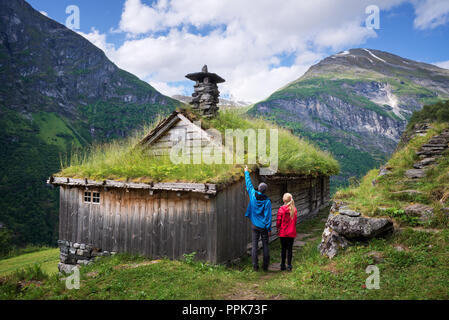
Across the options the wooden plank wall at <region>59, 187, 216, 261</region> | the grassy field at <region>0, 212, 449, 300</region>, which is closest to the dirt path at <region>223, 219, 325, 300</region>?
the grassy field at <region>0, 212, 449, 300</region>

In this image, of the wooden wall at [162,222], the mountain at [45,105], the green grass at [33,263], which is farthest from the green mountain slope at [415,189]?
the mountain at [45,105]

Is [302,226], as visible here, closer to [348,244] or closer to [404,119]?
[348,244]

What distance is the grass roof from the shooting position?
26.1ft

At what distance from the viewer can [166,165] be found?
28.7ft

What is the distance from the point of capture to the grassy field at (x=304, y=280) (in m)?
4.48

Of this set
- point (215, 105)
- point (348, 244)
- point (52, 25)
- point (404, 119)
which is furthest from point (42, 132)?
point (404, 119)

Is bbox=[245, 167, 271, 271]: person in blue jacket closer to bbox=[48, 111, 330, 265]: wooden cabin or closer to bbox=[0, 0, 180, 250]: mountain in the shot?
bbox=[48, 111, 330, 265]: wooden cabin

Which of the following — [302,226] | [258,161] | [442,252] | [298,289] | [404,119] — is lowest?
[302,226]

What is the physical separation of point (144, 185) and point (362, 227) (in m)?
6.05

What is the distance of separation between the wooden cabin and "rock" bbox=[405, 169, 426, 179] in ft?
12.8

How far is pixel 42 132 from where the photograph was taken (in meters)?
79.8

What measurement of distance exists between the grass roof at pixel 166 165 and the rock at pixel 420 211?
414 centimetres

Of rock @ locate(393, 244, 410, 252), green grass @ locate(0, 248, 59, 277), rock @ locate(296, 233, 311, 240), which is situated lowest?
green grass @ locate(0, 248, 59, 277)
